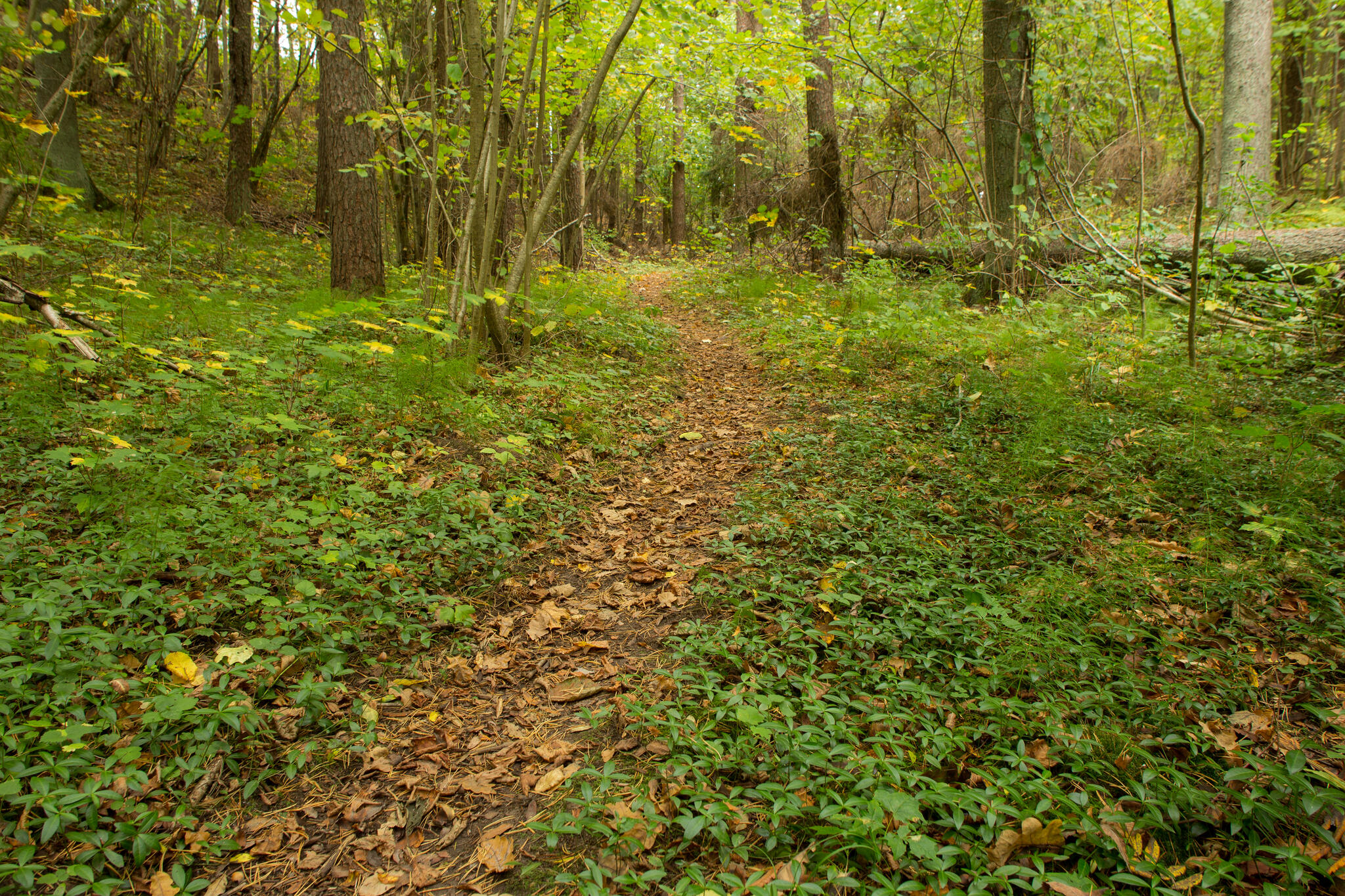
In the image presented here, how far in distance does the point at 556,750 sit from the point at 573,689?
13.9 inches

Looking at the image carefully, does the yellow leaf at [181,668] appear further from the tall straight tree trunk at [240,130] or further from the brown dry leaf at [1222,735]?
the tall straight tree trunk at [240,130]

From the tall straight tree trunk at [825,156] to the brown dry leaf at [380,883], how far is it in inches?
373

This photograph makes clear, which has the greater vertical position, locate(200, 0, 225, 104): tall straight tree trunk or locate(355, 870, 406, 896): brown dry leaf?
locate(200, 0, 225, 104): tall straight tree trunk

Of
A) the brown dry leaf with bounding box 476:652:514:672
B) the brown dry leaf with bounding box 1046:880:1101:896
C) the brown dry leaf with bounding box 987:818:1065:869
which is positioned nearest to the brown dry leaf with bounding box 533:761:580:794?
the brown dry leaf with bounding box 476:652:514:672

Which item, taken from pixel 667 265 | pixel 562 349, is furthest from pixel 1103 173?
pixel 562 349

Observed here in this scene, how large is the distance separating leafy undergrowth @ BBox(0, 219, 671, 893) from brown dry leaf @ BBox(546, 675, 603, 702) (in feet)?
1.86

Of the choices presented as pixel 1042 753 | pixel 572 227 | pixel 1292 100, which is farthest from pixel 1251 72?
pixel 1042 753

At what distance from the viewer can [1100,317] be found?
663 cm

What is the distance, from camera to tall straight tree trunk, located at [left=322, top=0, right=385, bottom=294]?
23.2 feet

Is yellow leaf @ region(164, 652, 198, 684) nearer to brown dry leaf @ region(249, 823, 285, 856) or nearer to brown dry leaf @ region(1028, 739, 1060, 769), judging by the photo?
brown dry leaf @ region(249, 823, 285, 856)

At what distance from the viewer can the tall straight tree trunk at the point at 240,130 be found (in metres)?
10.8

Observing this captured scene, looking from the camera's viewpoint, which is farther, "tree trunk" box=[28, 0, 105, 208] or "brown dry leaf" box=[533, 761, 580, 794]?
"tree trunk" box=[28, 0, 105, 208]

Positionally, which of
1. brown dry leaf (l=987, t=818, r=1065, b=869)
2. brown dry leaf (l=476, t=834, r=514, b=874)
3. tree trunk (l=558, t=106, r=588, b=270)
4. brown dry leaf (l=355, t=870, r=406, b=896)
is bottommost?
brown dry leaf (l=355, t=870, r=406, b=896)

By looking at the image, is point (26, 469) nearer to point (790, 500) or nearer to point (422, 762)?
point (422, 762)
